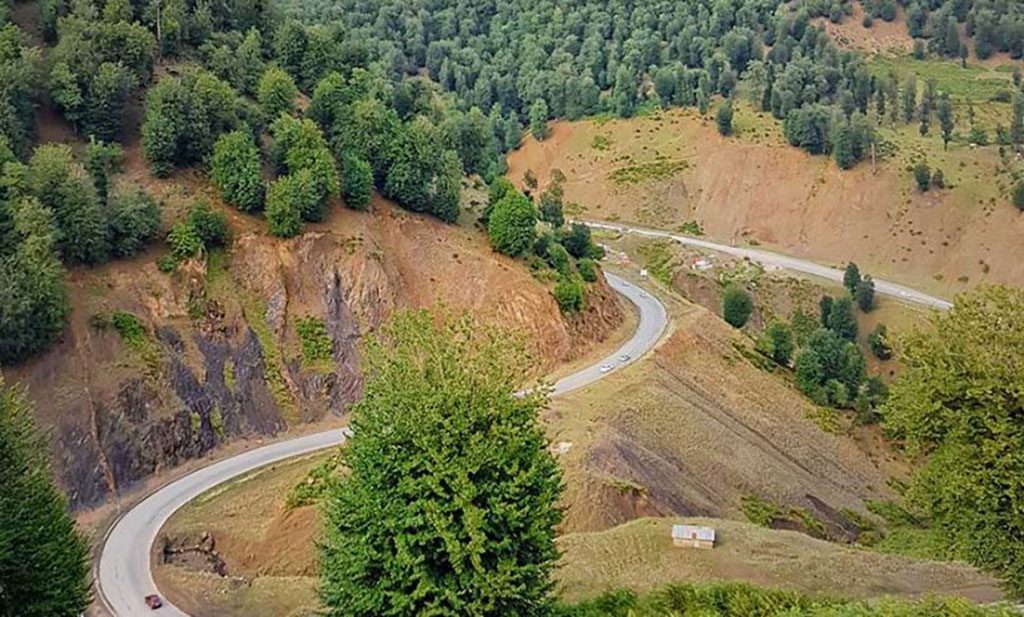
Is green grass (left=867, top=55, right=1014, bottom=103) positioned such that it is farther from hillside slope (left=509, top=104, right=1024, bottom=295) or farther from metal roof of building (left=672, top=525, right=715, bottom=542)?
metal roof of building (left=672, top=525, right=715, bottom=542)

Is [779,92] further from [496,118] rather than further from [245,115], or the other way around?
[245,115]

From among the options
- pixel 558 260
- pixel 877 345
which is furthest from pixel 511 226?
pixel 877 345

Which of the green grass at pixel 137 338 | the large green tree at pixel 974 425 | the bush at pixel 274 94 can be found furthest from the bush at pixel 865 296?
the green grass at pixel 137 338

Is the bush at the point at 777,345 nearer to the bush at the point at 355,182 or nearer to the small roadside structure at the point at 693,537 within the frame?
the bush at the point at 355,182

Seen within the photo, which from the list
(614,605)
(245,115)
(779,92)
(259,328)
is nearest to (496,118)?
(779,92)

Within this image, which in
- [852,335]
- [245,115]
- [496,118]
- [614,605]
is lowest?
[852,335]

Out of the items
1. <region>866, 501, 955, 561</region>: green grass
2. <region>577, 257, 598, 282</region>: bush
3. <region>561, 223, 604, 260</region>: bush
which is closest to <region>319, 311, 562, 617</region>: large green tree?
<region>866, 501, 955, 561</region>: green grass

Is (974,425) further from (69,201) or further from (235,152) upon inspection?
(69,201)
